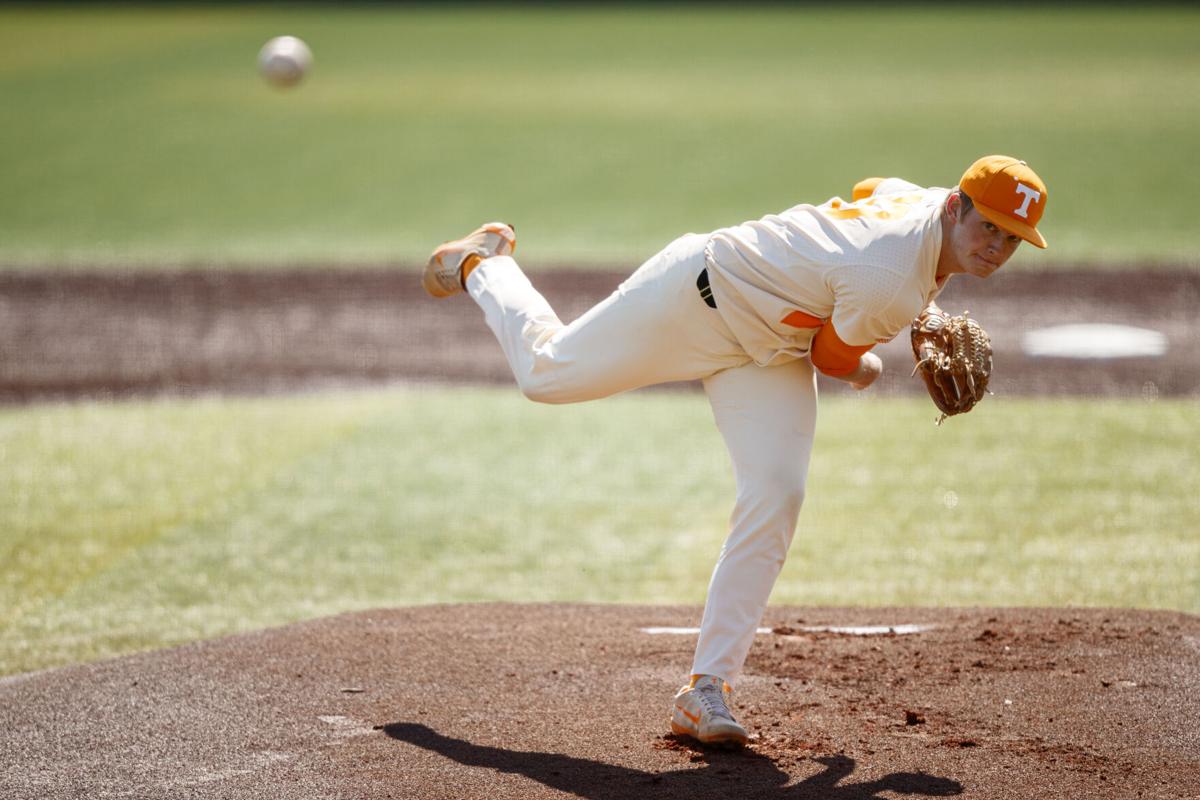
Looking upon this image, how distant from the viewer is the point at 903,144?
17.3 m

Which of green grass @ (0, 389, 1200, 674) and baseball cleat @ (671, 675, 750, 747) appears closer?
baseball cleat @ (671, 675, 750, 747)

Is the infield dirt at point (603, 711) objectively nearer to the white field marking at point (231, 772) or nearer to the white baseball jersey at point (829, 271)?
the white field marking at point (231, 772)

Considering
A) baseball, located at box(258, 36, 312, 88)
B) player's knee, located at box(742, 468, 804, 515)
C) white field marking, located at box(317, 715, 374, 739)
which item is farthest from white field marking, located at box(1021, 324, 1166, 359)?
baseball, located at box(258, 36, 312, 88)

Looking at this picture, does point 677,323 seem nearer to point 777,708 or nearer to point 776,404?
point 776,404

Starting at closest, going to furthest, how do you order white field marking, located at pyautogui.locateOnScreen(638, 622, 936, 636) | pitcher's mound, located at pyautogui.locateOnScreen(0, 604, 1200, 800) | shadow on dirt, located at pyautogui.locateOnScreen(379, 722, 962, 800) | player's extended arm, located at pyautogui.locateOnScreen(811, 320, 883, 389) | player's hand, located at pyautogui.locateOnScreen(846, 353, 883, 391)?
shadow on dirt, located at pyautogui.locateOnScreen(379, 722, 962, 800) < pitcher's mound, located at pyautogui.locateOnScreen(0, 604, 1200, 800) < player's extended arm, located at pyautogui.locateOnScreen(811, 320, 883, 389) < player's hand, located at pyautogui.locateOnScreen(846, 353, 883, 391) < white field marking, located at pyautogui.locateOnScreen(638, 622, 936, 636)

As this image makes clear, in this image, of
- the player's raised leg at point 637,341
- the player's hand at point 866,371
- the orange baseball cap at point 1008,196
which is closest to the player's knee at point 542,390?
the player's raised leg at point 637,341

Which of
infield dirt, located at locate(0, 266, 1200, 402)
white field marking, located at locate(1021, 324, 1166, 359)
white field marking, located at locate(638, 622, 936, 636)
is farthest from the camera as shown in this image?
white field marking, located at locate(1021, 324, 1166, 359)

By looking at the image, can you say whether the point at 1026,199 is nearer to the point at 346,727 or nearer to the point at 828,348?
the point at 828,348

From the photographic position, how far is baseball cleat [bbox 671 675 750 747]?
4.04 m

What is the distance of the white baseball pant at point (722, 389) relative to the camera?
4.11 metres

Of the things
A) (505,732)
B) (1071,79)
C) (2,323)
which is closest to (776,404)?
(505,732)

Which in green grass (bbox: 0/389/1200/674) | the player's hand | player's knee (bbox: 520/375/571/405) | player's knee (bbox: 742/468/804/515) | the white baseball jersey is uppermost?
the white baseball jersey

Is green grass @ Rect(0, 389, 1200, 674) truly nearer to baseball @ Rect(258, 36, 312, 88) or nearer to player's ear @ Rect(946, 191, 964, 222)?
player's ear @ Rect(946, 191, 964, 222)

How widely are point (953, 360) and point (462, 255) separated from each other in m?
1.81
